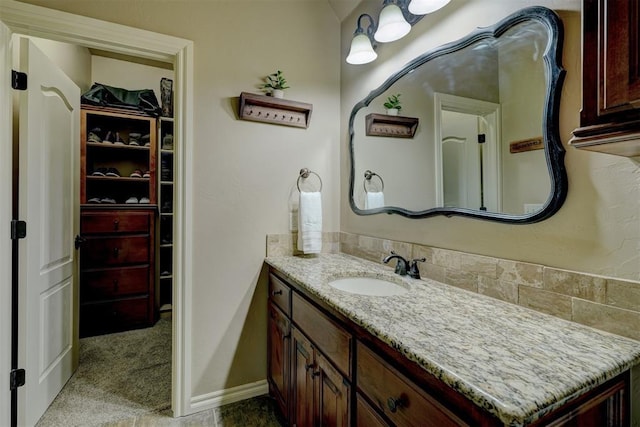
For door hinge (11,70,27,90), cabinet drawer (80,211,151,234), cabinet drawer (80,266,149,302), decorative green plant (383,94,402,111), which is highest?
door hinge (11,70,27,90)

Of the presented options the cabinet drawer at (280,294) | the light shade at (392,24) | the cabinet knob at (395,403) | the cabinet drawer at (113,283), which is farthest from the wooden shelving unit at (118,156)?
the cabinet knob at (395,403)

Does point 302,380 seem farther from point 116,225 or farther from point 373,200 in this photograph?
point 116,225

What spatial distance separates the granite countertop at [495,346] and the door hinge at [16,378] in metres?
1.61

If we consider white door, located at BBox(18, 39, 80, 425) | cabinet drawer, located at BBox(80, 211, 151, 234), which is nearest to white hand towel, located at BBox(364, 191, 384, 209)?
white door, located at BBox(18, 39, 80, 425)

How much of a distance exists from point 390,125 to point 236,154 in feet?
3.06

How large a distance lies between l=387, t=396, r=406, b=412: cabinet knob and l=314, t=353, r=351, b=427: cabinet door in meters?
0.21

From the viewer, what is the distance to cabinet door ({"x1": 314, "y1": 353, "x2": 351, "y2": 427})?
998 mm

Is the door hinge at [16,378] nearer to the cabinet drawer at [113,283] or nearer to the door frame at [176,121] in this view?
the door frame at [176,121]

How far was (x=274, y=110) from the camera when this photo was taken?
6.20ft

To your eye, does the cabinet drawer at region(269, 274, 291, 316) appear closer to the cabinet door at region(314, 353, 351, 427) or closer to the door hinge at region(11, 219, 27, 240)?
the cabinet door at region(314, 353, 351, 427)

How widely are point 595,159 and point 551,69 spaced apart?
315mm

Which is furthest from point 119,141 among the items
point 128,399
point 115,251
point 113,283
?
point 128,399

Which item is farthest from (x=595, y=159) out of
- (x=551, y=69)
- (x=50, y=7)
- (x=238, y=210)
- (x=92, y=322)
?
(x=92, y=322)

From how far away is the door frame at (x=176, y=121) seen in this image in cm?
142
